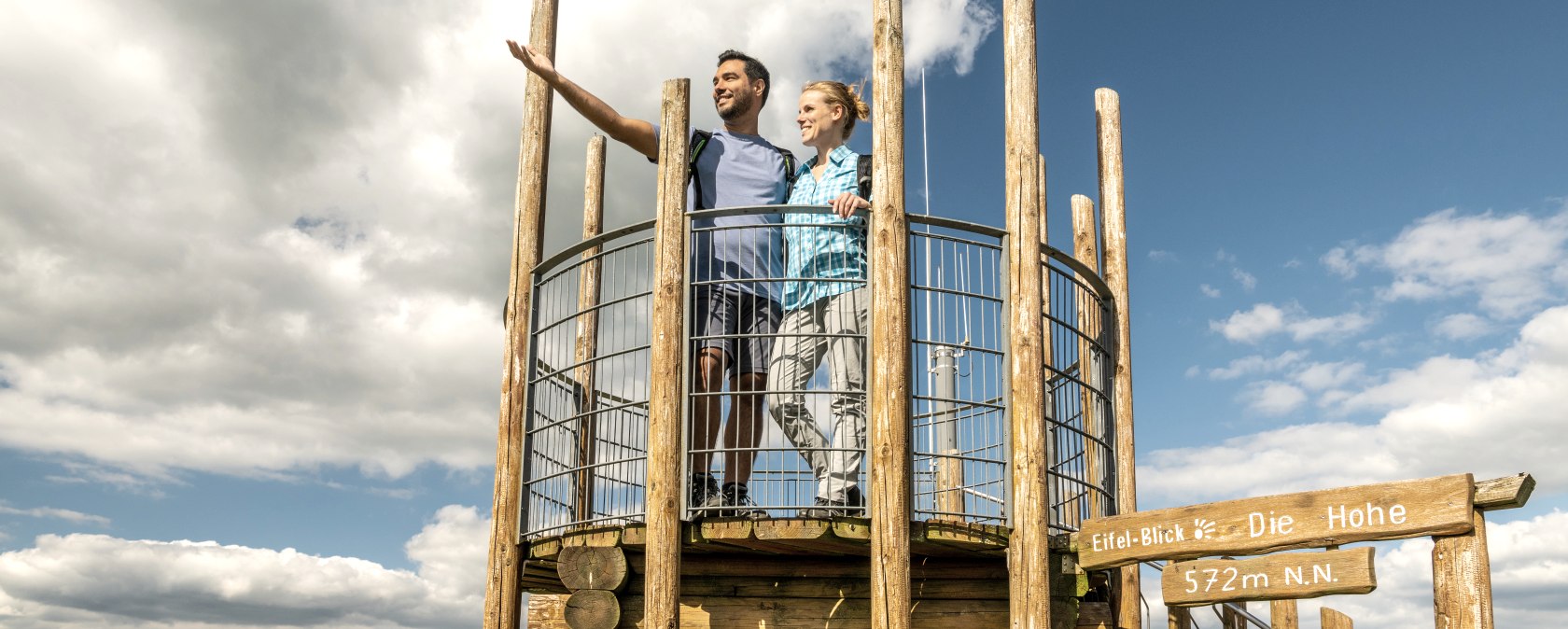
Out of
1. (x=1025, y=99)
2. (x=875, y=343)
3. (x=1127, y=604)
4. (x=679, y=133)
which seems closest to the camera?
(x=875, y=343)

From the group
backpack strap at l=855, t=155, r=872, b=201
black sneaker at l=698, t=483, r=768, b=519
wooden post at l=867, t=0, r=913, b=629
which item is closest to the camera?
wooden post at l=867, t=0, r=913, b=629

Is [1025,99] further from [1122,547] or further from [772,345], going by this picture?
[1122,547]

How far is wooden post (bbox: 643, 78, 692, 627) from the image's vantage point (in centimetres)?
717

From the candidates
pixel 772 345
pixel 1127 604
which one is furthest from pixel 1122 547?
pixel 772 345

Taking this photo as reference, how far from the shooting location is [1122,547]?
8.17 metres

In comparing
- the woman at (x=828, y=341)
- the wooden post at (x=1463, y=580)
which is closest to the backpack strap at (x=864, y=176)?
the woman at (x=828, y=341)

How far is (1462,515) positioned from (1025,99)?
3.46 meters

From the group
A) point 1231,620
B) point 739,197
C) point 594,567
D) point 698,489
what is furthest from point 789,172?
point 1231,620

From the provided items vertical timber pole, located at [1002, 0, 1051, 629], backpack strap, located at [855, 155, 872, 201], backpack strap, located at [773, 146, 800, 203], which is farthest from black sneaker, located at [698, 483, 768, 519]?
backpack strap, located at [773, 146, 800, 203]

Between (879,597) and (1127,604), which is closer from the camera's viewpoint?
Result: (879,597)

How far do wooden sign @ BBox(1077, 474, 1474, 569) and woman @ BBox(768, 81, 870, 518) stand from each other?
1.71 m

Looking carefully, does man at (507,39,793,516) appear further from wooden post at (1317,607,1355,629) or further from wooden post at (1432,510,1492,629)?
wooden post at (1317,607,1355,629)

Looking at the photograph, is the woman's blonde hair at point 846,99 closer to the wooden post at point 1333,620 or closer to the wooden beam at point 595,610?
the wooden beam at point 595,610

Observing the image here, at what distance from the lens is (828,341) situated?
799 cm
